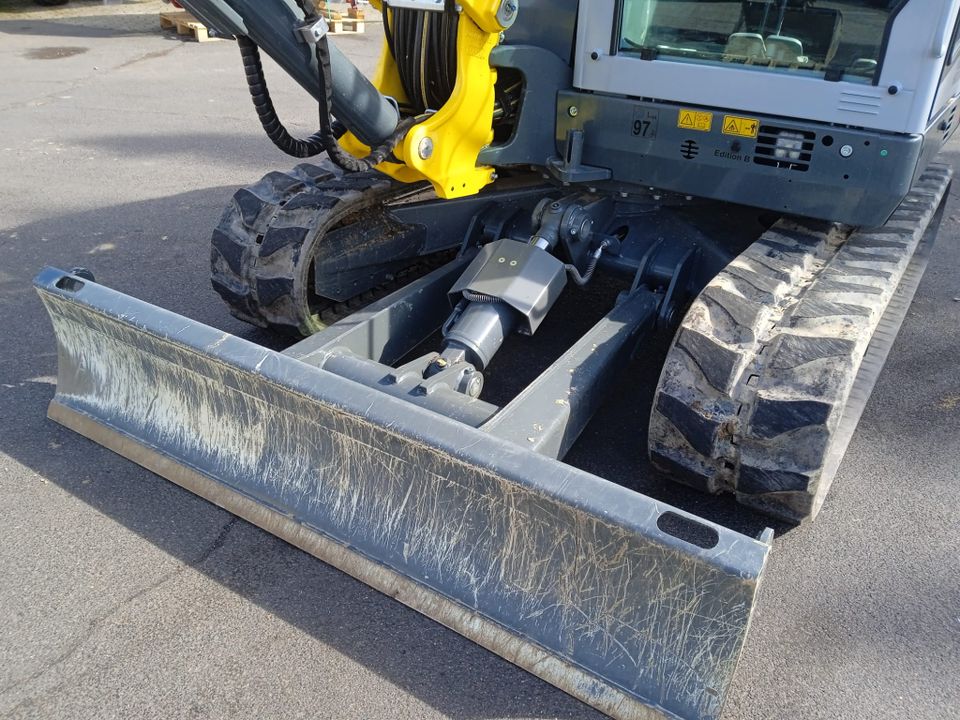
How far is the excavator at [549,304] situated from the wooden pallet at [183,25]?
1083 cm

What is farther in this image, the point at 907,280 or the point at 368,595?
the point at 907,280

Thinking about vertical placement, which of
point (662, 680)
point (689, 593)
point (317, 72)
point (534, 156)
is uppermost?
point (317, 72)

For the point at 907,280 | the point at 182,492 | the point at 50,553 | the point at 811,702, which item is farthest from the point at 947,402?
the point at 50,553

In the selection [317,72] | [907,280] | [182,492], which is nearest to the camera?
[317,72]

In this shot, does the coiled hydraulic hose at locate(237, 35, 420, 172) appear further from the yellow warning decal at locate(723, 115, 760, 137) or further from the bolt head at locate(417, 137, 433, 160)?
the yellow warning decal at locate(723, 115, 760, 137)

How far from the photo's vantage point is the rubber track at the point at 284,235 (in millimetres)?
3820

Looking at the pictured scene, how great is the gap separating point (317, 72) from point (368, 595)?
1.80 m

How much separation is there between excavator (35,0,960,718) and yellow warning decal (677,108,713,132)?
2 centimetres

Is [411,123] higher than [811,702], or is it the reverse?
[411,123]

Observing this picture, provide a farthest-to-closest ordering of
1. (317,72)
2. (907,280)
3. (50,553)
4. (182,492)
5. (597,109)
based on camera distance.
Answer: (907,280)
(597,109)
(182,492)
(50,553)
(317,72)

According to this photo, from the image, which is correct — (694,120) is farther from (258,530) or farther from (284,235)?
A: (258,530)

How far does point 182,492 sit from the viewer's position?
331 cm

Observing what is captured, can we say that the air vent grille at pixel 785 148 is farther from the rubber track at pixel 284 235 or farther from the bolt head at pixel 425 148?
the rubber track at pixel 284 235

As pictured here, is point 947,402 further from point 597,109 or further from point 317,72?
point 317,72
